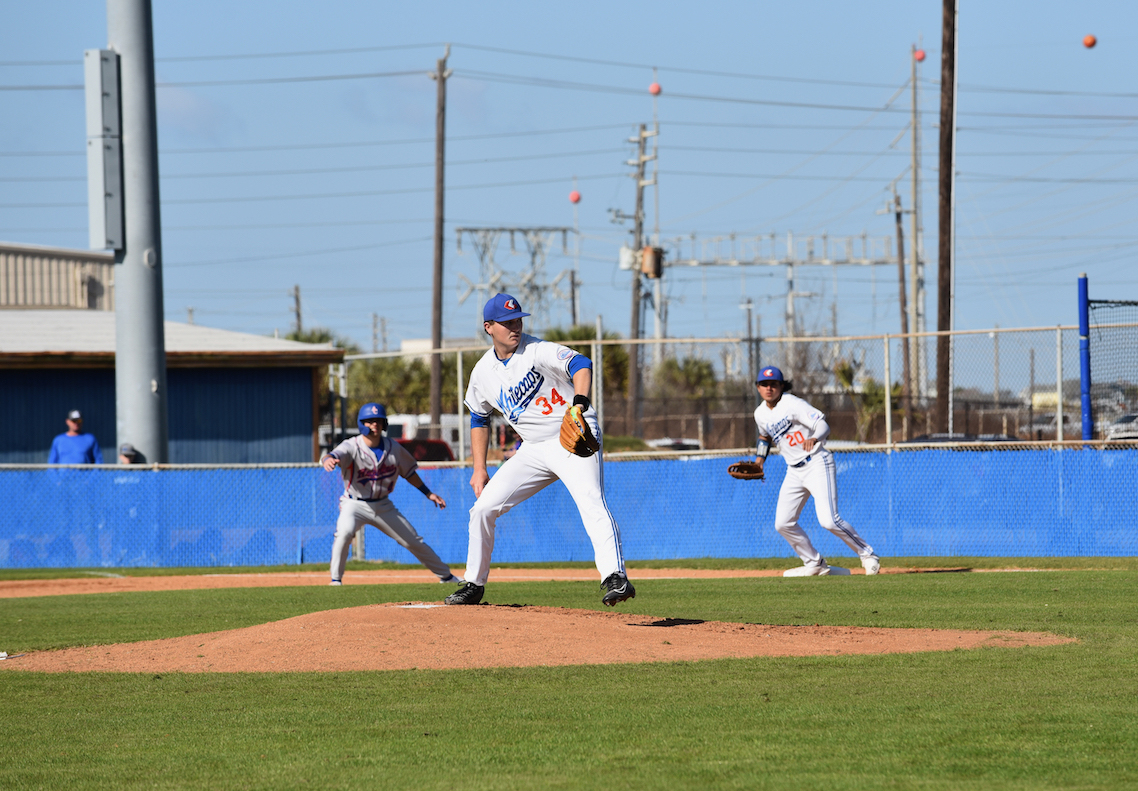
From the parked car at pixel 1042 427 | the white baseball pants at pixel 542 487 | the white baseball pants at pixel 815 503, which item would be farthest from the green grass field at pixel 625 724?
the parked car at pixel 1042 427

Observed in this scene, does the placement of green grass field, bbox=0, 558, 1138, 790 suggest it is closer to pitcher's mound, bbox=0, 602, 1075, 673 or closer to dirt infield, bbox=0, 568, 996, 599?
pitcher's mound, bbox=0, 602, 1075, 673

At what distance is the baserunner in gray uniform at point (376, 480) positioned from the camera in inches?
511

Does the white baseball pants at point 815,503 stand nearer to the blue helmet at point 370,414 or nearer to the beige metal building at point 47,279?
the blue helmet at point 370,414

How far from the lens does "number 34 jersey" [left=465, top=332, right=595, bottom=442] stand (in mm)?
7758

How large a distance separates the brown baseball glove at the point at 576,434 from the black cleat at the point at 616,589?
2.44 ft

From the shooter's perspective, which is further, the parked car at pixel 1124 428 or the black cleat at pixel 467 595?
the parked car at pixel 1124 428

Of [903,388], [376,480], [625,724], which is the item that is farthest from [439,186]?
[625,724]

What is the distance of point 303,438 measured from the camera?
25609 millimetres

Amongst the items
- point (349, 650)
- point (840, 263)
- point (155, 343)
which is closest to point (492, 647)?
point (349, 650)

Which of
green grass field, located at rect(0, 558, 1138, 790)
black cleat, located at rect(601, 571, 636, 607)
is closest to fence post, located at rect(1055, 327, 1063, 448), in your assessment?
green grass field, located at rect(0, 558, 1138, 790)

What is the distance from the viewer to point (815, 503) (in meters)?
12.7

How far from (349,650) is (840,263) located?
5991cm

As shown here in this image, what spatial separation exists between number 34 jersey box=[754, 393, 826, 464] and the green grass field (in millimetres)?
4342

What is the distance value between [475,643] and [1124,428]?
11.9 meters
